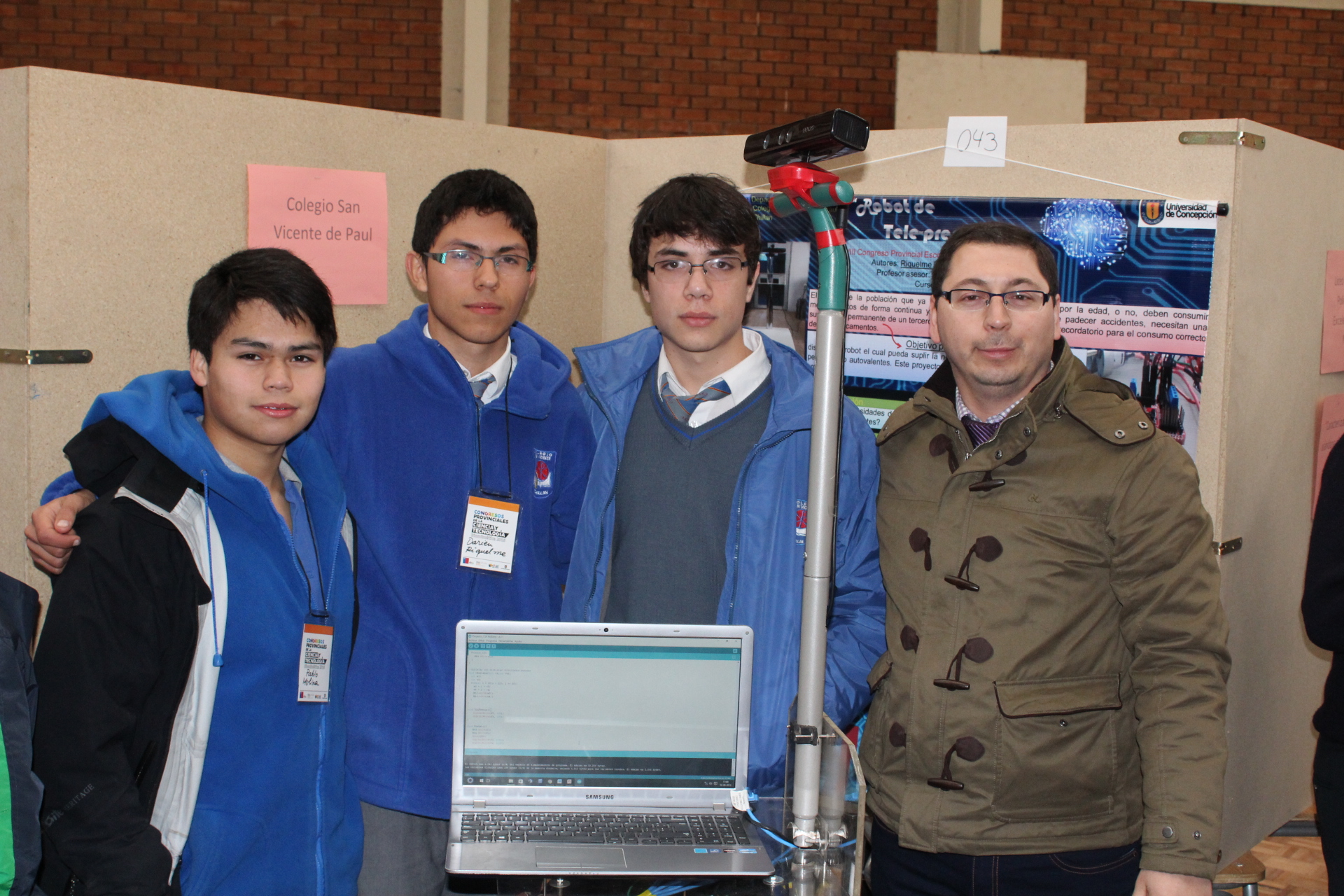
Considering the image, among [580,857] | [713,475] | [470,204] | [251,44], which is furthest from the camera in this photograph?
[251,44]

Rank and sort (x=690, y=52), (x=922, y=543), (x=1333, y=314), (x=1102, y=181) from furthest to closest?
(x=690, y=52), (x=1333, y=314), (x=1102, y=181), (x=922, y=543)

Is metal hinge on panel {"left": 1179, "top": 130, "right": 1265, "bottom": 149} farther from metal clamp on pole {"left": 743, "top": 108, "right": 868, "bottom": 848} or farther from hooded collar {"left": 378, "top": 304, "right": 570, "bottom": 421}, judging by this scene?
hooded collar {"left": 378, "top": 304, "right": 570, "bottom": 421}

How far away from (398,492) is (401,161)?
35.8 inches

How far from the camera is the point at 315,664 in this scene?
1.59 m

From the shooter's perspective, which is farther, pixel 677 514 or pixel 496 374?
pixel 496 374

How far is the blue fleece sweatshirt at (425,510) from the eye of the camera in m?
1.75

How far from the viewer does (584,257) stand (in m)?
2.80

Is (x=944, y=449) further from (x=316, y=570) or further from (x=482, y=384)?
(x=316, y=570)

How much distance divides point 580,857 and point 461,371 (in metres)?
0.90

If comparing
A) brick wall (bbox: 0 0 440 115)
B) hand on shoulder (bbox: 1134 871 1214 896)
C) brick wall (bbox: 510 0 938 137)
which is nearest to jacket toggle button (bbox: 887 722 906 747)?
hand on shoulder (bbox: 1134 871 1214 896)

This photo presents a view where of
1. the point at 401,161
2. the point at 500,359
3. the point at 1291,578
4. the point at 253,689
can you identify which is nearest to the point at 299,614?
the point at 253,689

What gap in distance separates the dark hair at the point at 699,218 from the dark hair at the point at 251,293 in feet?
1.93

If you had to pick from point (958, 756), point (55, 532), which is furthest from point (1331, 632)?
point (55, 532)

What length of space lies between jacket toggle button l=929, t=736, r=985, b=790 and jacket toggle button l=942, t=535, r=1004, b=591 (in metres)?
0.23
